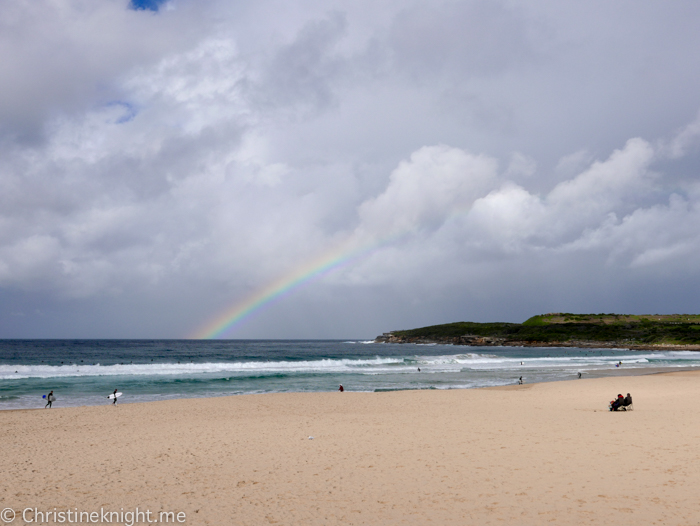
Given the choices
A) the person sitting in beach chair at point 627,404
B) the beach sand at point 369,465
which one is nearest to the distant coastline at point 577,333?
the person sitting in beach chair at point 627,404

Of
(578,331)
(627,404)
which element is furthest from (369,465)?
(578,331)

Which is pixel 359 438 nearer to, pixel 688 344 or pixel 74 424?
pixel 74 424

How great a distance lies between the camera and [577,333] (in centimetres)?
12650

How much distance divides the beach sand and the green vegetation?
112 meters

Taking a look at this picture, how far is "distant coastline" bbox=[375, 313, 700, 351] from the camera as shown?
110 meters

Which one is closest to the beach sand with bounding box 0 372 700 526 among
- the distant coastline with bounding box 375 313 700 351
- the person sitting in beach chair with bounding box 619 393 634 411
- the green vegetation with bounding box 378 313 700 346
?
the person sitting in beach chair with bounding box 619 393 634 411

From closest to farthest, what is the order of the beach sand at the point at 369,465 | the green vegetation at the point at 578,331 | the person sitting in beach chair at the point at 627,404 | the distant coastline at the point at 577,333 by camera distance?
the beach sand at the point at 369,465 → the person sitting in beach chair at the point at 627,404 → the distant coastline at the point at 577,333 → the green vegetation at the point at 578,331

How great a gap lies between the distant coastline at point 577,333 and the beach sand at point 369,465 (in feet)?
337

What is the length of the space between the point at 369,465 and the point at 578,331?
439 feet

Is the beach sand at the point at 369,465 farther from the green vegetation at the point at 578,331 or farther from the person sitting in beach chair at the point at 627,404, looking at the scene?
the green vegetation at the point at 578,331

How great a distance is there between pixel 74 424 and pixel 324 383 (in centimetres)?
2132

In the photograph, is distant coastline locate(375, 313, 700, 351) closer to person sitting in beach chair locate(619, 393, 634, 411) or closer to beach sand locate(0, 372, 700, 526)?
person sitting in beach chair locate(619, 393, 634, 411)

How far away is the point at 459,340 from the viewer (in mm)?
148500

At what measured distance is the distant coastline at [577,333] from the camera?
11000 centimetres
